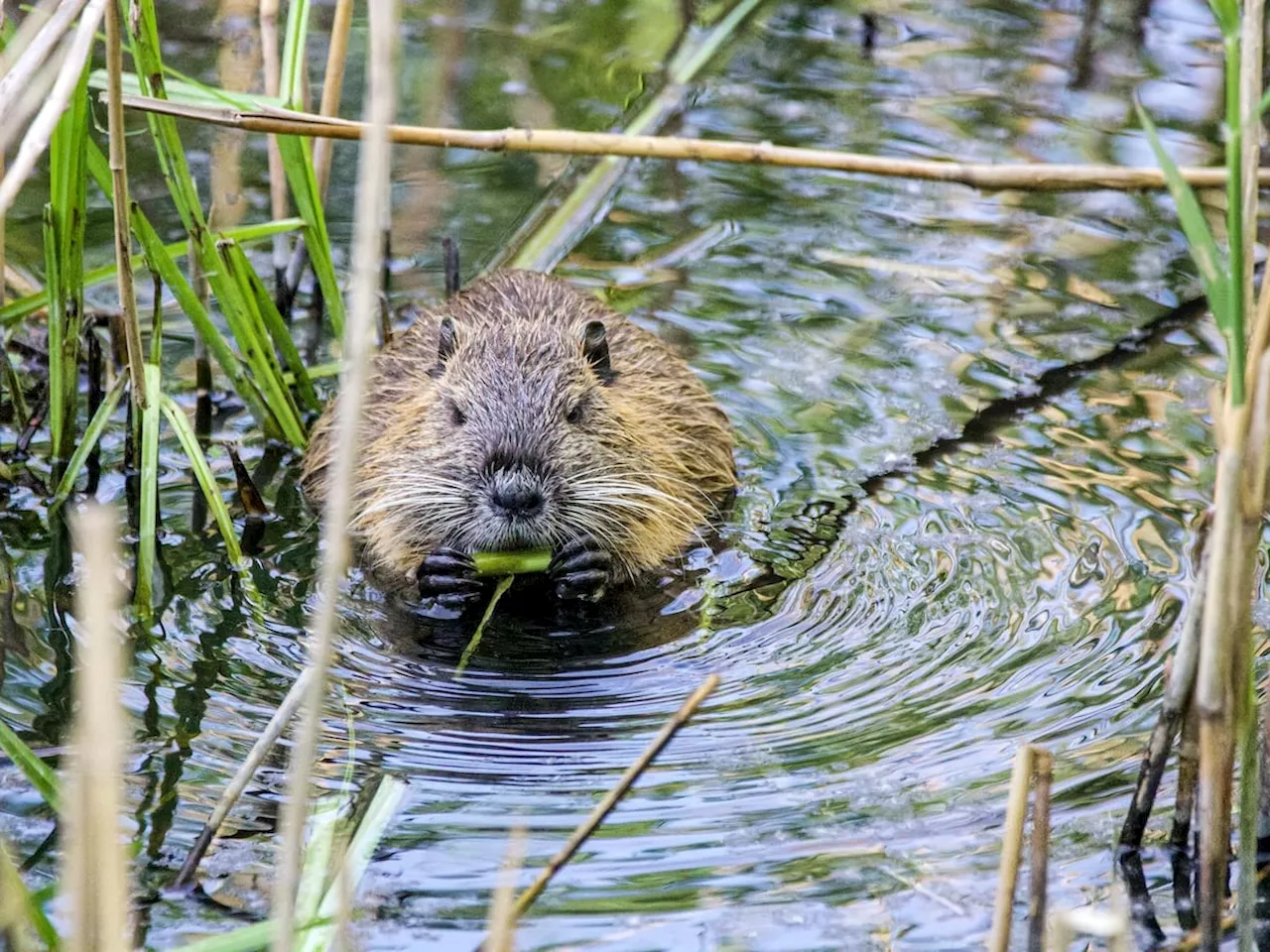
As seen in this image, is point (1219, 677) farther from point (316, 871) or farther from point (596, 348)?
point (596, 348)

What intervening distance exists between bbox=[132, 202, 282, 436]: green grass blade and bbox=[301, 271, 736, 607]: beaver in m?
0.21

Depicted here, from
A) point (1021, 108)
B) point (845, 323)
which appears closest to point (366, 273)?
point (845, 323)

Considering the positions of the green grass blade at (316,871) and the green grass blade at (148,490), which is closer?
the green grass blade at (316,871)

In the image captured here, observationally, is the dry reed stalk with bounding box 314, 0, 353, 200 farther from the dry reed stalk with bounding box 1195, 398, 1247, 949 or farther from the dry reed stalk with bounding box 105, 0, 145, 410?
the dry reed stalk with bounding box 1195, 398, 1247, 949

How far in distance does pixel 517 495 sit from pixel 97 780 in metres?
1.95

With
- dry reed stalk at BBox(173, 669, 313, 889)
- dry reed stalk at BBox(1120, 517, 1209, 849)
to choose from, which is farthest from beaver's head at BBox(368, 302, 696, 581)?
dry reed stalk at BBox(1120, 517, 1209, 849)

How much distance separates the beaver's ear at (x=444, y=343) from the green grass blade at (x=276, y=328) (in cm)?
48

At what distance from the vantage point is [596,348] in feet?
14.2

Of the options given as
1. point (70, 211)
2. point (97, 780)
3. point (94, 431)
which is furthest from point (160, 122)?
point (97, 780)

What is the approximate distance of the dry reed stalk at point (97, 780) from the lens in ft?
5.59

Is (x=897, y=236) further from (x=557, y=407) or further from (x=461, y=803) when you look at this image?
Result: (x=461, y=803)

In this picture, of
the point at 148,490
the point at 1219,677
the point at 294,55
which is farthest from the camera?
the point at 294,55

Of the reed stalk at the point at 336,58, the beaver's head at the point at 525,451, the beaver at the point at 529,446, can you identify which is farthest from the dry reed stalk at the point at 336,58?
the beaver's head at the point at 525,451

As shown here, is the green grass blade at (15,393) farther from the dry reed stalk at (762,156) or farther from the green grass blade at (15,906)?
the green grass blade at (15,906)
